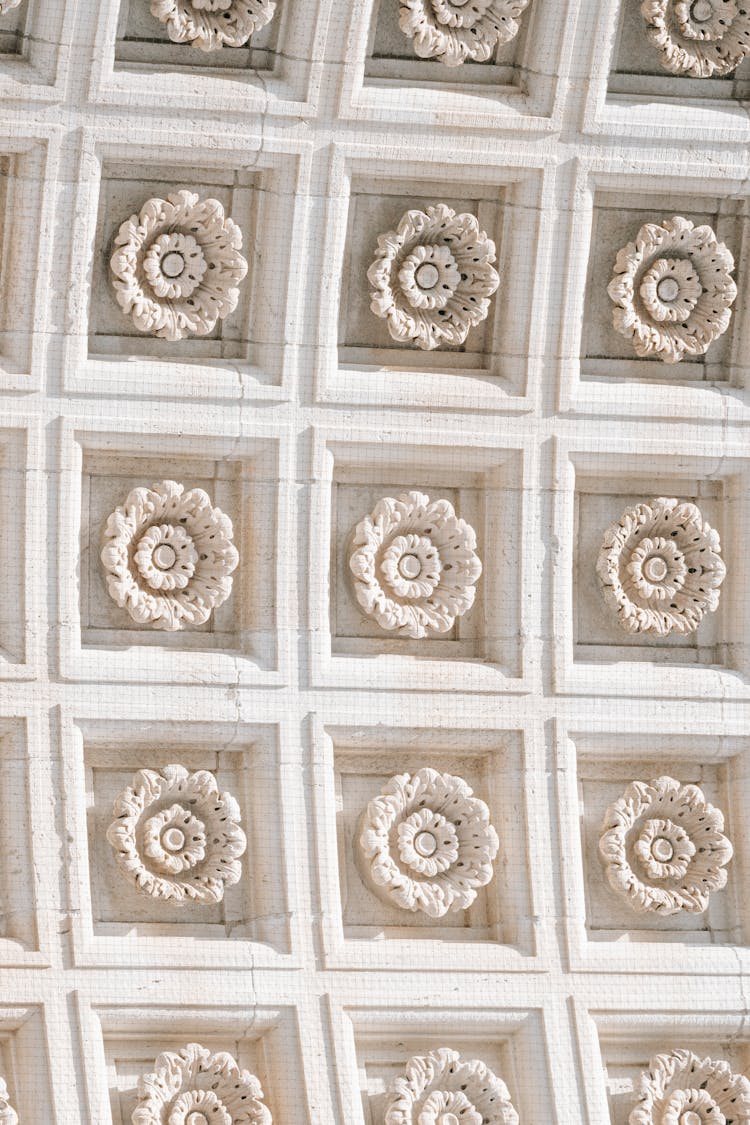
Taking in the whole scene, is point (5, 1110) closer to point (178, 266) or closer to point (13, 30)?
point (178, 266)

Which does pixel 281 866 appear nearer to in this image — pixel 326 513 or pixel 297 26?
pixel 326 513

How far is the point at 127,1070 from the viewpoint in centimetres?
1538

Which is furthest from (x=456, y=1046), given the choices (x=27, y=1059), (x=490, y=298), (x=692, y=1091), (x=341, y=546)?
(x=490, y=298)

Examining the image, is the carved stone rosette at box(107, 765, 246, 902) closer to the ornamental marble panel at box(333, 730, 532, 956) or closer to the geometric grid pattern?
the geometric grid pattern

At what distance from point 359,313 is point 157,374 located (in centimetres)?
160

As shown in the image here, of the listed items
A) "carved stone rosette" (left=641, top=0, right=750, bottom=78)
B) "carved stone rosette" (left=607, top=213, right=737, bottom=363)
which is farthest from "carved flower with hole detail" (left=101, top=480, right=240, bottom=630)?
"carved stone rosette" (left=641, top=0, right=750, bottom=78)

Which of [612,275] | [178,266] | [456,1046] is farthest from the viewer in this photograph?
[612,275]

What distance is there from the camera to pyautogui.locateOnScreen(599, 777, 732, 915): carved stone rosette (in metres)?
16.1

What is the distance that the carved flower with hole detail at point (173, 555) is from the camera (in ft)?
50.7

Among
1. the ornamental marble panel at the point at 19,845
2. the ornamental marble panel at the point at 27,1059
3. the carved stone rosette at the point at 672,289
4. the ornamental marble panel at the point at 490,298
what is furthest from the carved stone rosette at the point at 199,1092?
the carved stone rosette at the point at 672,289

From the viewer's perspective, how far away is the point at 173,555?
613 inches

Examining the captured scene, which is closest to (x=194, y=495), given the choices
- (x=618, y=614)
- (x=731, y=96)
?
(x=618, y=614)

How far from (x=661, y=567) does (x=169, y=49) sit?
5.33 m

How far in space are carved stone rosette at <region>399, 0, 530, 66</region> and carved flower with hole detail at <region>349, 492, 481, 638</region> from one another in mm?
3225
